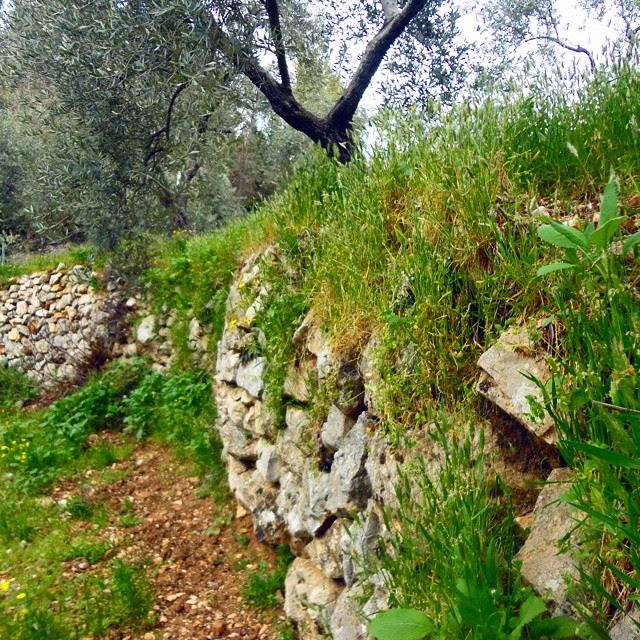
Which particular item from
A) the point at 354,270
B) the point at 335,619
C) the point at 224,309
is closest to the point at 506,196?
the point at 354,270

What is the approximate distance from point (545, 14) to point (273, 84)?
6.96 meters

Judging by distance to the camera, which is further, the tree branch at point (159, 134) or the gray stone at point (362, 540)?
the tree branch at point (159, 134)

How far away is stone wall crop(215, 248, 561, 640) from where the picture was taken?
7.69 feet

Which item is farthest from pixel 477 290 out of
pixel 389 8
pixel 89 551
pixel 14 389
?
pixel 14 389

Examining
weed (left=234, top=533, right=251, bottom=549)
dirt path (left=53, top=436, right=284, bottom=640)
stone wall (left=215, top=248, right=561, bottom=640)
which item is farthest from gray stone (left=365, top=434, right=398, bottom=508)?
weed (left=234, top=533, right=251, bottom=549)

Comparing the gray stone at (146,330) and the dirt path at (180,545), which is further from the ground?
the gray stone at (146,330)

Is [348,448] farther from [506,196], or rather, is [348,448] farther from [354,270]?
[506,196]

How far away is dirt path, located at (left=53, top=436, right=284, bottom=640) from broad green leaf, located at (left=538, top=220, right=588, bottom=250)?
3.41m

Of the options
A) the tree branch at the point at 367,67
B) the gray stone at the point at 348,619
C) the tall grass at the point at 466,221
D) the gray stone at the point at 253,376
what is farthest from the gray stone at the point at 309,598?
the tree branch at the point at 367,67

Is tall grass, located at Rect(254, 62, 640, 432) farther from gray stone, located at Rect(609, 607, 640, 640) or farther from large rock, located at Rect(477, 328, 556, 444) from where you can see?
gray stone, located at Rect(609, 607, 640, 640)

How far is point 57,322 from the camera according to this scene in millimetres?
10547

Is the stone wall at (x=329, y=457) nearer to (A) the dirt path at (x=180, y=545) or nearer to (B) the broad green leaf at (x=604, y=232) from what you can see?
(A) the dirt path at (x=180, y=545)

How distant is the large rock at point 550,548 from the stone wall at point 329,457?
123 mm

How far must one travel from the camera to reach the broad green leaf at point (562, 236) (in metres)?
1.81
